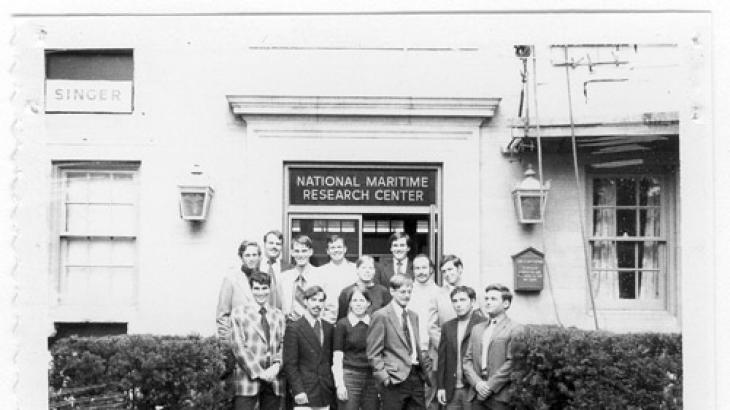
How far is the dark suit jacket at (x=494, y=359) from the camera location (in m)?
4.55

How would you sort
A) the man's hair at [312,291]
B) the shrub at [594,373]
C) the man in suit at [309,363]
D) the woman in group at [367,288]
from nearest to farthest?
the shrub at [594,373] < the man in suit at [309,363] < the man's hair at [312,291] < the woman in group at [367,288]

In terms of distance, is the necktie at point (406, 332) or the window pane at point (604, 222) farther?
the window pane at point (604, 222)

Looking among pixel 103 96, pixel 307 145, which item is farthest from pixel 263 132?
pixel 103 96

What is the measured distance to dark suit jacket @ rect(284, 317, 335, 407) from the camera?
4539 millimetres

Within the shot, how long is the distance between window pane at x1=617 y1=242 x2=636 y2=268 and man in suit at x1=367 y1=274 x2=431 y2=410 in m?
1.40

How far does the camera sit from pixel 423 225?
16.1 ft

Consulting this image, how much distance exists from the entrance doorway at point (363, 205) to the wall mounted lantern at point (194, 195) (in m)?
0.51

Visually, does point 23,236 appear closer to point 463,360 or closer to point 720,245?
point 463,360

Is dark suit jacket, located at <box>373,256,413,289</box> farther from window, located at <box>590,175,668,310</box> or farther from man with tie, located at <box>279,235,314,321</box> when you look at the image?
window, located at <box>590,175,668,310</box>

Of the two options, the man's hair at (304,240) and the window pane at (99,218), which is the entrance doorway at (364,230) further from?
the window pane at (99,218)

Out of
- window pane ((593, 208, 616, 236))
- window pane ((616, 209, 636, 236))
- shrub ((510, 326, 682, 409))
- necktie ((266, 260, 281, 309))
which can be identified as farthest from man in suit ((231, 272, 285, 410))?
window pane ((616, 209, 636, 236))

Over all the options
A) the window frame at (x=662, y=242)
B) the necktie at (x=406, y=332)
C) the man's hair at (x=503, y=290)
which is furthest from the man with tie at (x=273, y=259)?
the window frame at (x=662, y=242)

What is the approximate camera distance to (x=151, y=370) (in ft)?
14.4

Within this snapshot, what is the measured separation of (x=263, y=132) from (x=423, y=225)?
1.18 m
